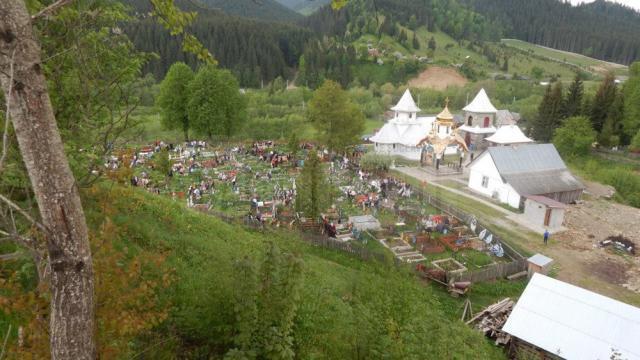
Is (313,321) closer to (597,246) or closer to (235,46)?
(597,246)

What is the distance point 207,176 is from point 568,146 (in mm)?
35726

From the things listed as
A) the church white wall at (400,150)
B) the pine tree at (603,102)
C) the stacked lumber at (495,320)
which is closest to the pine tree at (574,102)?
the pine tree at (603,102)

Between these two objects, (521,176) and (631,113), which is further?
(631,113)

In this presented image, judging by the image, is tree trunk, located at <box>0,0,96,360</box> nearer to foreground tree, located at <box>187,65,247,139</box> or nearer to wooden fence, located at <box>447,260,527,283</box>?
wooden fence, located at <box>447,260,527,283</box>

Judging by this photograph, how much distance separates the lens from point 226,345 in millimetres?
6379

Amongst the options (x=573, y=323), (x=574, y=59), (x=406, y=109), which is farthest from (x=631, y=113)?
(x=574, y=59)

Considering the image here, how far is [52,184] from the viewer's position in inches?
121

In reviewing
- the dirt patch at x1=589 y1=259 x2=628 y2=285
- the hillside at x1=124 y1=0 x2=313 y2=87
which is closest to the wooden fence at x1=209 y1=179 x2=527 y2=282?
the dirt patch at x1=589 y1=259 x2=628 y2=285

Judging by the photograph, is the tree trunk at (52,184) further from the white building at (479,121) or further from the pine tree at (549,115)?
the pine tree at (549,115)

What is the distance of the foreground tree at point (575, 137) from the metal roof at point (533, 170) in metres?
12.8

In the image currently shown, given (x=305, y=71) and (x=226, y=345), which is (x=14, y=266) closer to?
(x=226, y=345)

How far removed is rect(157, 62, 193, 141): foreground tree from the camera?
42.3 m

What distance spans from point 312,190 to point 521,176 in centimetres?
1704

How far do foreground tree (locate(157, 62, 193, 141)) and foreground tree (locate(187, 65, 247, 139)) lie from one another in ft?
4.50
